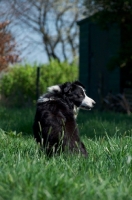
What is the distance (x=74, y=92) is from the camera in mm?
7812

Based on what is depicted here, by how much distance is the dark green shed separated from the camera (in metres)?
25.7

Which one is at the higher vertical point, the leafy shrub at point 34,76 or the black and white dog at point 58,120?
the black and white dog at point 58,120

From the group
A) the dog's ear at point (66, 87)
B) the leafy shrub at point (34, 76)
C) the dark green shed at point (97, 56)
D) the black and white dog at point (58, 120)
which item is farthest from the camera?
the leafy shrub at point (34, 76)

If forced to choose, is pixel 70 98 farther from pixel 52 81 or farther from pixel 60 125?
pixel 52 81

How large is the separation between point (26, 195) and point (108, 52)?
22564 millimetres

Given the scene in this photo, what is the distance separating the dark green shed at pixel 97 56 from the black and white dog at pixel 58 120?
58.2 feet

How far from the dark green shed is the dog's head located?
1731 cm

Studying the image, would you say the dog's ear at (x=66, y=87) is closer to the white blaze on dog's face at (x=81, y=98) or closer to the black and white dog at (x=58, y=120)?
the black and white dog at (x=58, y=120)

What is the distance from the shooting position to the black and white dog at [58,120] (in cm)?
689

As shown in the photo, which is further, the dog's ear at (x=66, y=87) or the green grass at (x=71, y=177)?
the dog's ear at (x=66, y=87)

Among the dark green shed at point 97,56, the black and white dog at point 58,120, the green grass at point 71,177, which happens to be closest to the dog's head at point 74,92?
the black and white dog at point 58,120

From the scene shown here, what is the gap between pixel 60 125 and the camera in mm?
6973

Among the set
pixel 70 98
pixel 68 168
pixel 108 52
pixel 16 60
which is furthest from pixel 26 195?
pixel 108 52

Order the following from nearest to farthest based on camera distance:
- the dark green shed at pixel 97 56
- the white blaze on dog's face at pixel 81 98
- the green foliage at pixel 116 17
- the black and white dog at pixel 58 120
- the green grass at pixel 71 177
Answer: the green grass at pixel 71 177 → the black and white dog at pixel 58 120 → the white blaze on dog's face at pixel 81 98 → the green foliage at pixel 116 17 → the dark green shed at pixel 97 56
